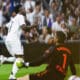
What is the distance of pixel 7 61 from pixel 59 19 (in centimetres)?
74

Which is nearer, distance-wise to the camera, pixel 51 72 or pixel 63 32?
pixel 51 72

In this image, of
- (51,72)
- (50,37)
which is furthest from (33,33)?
(51,72)

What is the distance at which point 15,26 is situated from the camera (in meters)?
4.19

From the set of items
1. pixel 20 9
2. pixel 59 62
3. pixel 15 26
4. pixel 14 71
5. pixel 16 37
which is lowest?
pixel 14 71

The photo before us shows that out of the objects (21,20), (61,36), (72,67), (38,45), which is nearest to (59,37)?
(61,36)

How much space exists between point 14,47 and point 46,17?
0.49m

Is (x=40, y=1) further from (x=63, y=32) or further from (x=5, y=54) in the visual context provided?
(x=5, y=54)

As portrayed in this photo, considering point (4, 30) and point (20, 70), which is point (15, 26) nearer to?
point (4, 30)

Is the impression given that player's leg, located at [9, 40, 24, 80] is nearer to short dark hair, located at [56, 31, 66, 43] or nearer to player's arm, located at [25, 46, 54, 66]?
player's arm, located at [25, 46, 54, 66]

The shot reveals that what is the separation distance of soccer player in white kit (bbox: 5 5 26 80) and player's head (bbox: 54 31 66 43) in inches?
14.9

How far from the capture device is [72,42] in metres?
4.20

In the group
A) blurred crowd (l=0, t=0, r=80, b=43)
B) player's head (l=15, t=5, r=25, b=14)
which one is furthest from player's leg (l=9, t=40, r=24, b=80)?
player's head (l=15, t=5, r=25, b=14)

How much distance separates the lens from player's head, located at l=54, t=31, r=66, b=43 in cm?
412

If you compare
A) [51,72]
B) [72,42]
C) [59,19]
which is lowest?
[51,72]
